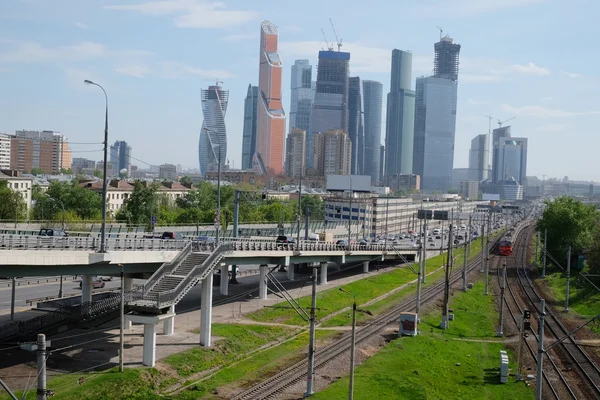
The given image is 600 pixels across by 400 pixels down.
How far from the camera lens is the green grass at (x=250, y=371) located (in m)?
42.6

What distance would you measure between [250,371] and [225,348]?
5966 millimetres

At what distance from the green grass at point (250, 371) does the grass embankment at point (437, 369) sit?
4965 mm

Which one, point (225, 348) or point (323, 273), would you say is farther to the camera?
point (323, 273)

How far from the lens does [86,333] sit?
55125 millimetres

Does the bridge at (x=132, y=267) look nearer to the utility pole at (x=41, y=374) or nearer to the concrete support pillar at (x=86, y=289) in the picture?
the concrete support pillar at (x=86, y=289)

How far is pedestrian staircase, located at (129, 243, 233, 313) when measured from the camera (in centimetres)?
4897

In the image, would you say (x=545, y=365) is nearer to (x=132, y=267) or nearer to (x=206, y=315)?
(x=206, y=315)

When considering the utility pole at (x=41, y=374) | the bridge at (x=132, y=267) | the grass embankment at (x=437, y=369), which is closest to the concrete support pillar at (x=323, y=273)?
the grass embankment at (x=437, y=369)

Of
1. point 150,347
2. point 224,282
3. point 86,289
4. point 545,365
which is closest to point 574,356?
point 545,365

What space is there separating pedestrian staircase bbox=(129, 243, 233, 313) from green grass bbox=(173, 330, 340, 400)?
5994 millimetres

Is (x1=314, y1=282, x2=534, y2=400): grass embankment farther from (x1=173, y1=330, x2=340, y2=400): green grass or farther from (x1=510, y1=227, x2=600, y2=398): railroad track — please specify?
(x1=173, y1=330, x2=340, y2=400): green grass

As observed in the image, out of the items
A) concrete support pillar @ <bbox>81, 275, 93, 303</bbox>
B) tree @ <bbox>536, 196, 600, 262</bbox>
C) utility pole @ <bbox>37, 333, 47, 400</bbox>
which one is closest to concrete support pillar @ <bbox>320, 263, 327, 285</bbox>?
concrete support pillar @ <bbox>81, 275, 93, 303</bbox>

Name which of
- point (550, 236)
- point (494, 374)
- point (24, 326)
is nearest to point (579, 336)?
point (494, 374)

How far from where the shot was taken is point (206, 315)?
5456 cm
